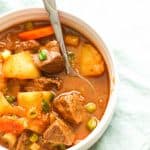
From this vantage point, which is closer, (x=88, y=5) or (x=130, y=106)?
(x=130, y=106)

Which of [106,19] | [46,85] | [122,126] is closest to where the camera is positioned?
[46,85]

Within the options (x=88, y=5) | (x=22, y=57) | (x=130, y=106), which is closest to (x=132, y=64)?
(x=130, y=106)

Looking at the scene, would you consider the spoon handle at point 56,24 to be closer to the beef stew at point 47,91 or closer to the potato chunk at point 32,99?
the beef stew at point 47,91

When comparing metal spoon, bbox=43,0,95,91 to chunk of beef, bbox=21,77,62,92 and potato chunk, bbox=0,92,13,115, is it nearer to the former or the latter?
chunk of beef, bbox=21,77,62,92

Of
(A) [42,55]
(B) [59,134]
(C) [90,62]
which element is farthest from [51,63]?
(B) [59,134]

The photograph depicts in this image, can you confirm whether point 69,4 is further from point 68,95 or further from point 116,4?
point 68,95
